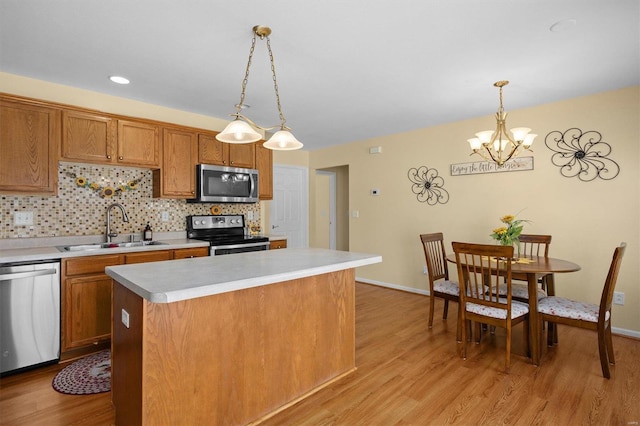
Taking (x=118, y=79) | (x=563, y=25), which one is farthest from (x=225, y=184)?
(x=563, y=25)

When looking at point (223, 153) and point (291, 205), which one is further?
point (291, 205)

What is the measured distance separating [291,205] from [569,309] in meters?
4.35

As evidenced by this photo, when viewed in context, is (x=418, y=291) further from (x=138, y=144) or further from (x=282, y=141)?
(x=138, y=144)

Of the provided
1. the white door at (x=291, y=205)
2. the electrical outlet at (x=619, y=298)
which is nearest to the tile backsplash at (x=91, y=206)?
the white door at (x=291, y=205)

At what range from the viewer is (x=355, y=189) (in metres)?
5.41

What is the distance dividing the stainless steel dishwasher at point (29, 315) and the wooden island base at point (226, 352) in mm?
1121

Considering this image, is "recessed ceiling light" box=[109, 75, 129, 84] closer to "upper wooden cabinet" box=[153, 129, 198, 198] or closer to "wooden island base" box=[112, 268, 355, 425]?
"upper wooden cabinet" box=[153, 129, 198, 198]

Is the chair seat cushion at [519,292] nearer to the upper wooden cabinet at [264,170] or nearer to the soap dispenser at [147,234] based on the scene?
the upper wooden cabinet at [264,170]

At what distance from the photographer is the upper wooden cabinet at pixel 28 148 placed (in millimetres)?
2520

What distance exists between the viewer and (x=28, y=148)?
8.59 ft

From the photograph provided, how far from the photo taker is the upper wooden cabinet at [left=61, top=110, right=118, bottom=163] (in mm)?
2822

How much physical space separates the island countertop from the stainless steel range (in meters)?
1.25

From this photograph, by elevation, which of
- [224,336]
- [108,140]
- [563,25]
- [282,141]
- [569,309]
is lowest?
[569,309]

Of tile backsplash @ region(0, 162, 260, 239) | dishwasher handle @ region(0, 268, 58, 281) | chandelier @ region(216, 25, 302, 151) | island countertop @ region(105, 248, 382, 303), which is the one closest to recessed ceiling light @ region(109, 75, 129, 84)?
tile backsplash @ region(0, 162, 260, 239)
